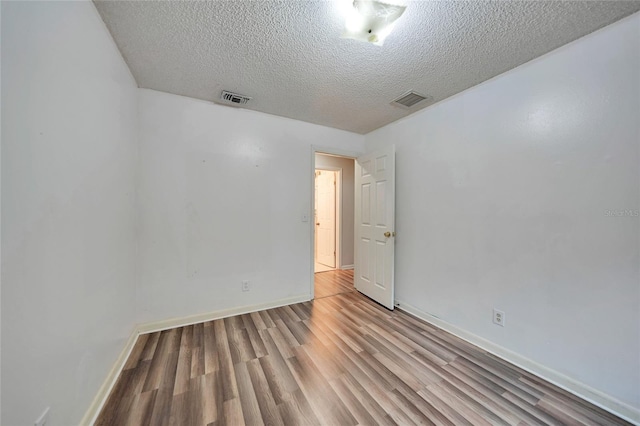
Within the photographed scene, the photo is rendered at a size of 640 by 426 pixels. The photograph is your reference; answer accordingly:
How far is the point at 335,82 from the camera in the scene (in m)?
2.12

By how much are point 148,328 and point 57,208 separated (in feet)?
5.77

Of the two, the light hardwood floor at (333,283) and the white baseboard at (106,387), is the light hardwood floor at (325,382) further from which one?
the light hardwood floor at (333,283)

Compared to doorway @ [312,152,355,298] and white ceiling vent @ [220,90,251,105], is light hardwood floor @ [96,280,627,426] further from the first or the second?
white ceiling vent @ [220,90,251,105]

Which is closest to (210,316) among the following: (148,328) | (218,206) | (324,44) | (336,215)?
(148,328)

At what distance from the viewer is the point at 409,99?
7.88 feet

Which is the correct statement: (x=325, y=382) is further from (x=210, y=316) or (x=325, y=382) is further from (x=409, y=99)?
(x=409, y=99)

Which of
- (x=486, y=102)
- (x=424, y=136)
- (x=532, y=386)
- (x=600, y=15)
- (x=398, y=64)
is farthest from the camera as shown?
(x=424, y=136)

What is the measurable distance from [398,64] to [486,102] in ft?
3.01

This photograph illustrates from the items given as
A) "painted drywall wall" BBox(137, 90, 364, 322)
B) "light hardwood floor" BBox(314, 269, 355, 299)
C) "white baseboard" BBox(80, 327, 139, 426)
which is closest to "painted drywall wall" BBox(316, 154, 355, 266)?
"light hardwood floor" BBox(314, 269, 355, 299)

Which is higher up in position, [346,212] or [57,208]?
[57,208]

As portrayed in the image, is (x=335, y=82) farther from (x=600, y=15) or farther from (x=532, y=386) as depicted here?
(x=532, y=386)

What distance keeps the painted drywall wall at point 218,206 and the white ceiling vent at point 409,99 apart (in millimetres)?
1117

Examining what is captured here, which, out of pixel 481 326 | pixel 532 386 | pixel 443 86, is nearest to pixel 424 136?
pixel 443 86

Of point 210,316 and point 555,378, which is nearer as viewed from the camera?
point 555,378
